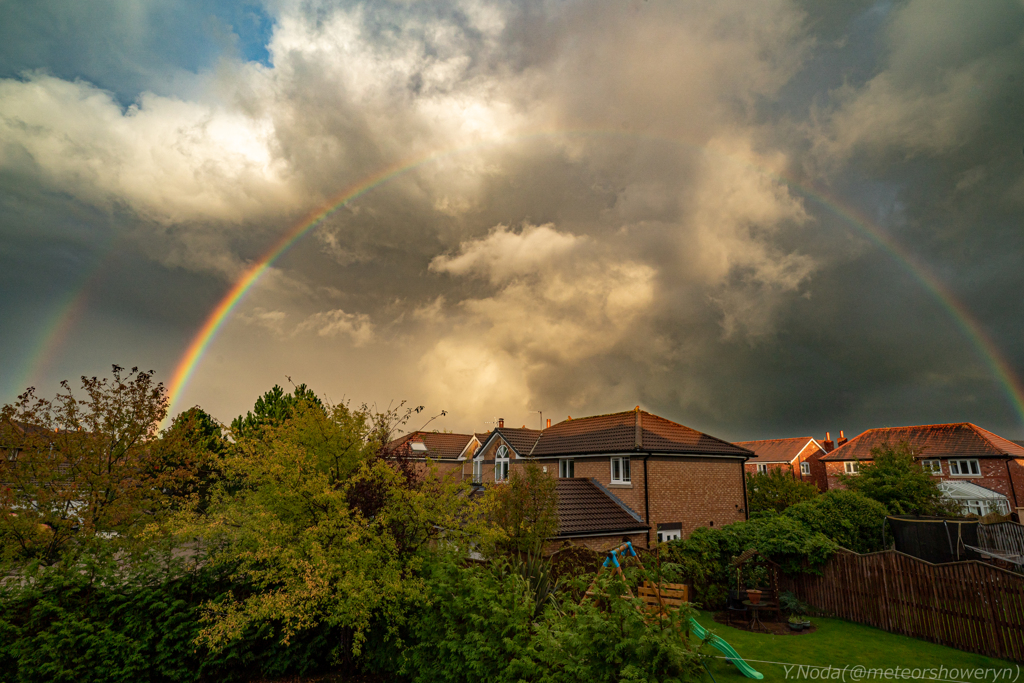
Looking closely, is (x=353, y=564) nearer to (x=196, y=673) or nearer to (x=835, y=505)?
(x=196, y=673)

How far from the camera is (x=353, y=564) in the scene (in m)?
9.94

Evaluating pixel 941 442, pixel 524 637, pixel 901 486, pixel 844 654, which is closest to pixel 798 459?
pixel 941 442

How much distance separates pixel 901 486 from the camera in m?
24.1

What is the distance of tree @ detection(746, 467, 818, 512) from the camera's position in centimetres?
3332

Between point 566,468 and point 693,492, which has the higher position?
point 566,468

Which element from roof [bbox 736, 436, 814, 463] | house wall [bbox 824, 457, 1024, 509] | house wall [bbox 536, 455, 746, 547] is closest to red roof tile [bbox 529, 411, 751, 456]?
house wall [bbox 536, 455, 746, 547]

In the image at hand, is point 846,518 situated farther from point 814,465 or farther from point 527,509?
point 814,465

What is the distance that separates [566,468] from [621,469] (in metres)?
4.23

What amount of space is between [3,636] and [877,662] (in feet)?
64.7

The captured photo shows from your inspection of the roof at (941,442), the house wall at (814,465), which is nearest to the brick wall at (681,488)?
the roof at (941,442)

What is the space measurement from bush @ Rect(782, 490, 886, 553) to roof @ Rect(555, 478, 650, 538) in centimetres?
Answer: 654

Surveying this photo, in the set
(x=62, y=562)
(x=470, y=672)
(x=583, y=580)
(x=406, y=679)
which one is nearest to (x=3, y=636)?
(x=62, y=562)

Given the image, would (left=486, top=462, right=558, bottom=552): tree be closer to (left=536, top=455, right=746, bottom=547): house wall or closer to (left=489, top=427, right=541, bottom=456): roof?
(left=536, top=455, right=746, bottom=547): house wall

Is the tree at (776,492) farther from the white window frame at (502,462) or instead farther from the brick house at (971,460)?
the white window frame at (502,462)
